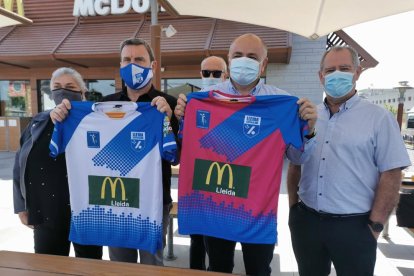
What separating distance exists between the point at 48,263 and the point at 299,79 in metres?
9.03

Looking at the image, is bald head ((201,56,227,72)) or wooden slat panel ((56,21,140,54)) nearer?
bald head ((201,56,227,72))

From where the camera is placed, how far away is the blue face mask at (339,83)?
1990 mm

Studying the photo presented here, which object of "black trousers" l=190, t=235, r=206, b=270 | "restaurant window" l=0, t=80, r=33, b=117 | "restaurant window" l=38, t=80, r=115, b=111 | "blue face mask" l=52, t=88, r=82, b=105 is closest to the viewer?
"blue face mask" l=52, t=88, r=82, b=105

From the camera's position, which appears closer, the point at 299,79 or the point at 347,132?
the point at 347,132

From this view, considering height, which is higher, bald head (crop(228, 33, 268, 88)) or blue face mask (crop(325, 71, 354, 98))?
bald head (crop(228, 33, 268, 88))

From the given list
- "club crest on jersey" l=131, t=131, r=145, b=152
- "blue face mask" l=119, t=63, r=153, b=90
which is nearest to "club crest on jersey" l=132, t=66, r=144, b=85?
"blue face mask" l=119, t=63, r=153, b=90

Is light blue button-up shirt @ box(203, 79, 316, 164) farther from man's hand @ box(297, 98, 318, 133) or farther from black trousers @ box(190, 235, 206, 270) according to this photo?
black trousers @ box(190, 235, 206, 270)

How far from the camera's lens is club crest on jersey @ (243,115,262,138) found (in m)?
1.87

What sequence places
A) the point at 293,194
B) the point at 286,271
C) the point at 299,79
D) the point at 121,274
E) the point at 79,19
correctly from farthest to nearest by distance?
the point at 79,19 → the point at 299,79 → the point at 286,271 → the point at 293,194 → the point at 121,274

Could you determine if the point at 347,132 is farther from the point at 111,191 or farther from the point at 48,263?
the point at 48,263

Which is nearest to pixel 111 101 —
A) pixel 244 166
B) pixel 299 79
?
pixel 244 166

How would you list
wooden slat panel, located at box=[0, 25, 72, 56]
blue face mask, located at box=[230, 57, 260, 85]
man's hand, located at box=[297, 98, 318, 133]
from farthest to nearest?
1. wooden slat panel, located at box=[0, 25, 72, 56]
2. blue face mask, located at box=[230, 57, 260, 85]
3. man's hand, located at box=[297, 98, 318, 133]

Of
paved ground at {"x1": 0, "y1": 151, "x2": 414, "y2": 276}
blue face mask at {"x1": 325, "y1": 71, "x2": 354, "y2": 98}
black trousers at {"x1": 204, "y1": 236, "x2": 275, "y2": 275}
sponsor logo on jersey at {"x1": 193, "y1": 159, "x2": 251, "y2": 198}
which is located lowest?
paved ground at {"x1": 0, "y1": 151, "x2": 414, "y2": 276}

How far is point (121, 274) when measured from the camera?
63.8 inches
